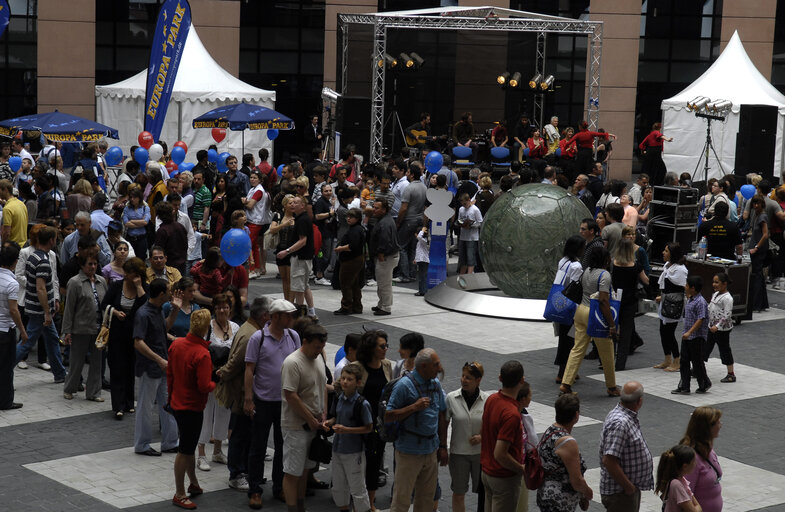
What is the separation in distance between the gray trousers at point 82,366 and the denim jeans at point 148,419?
5.68ft

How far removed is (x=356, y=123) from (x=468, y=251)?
10.9m

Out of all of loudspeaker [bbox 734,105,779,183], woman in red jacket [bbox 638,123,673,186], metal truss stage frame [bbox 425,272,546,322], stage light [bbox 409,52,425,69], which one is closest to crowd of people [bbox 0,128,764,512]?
metal truss stage frame [bbox 425,272,546,322]

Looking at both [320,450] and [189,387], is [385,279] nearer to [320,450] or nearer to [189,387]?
[189,387]

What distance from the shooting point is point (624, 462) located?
7816 mm

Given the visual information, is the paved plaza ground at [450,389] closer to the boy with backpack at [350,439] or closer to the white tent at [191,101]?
the boy with backpack at [350,439]

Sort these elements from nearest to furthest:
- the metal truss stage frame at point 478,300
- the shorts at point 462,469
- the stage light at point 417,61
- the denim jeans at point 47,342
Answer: the shorts at point 462,469
the denim jeans at point 47,342
the metal truss stage frame at point 478,300
the stage light at point 417,61

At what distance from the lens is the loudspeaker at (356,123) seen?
28.7 meters

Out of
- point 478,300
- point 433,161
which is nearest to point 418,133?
point 433,161

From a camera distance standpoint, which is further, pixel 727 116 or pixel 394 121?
pixel 394 121

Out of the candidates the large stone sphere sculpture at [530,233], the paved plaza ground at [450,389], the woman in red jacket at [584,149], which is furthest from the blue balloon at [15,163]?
the woman in red jacket at [584,149]

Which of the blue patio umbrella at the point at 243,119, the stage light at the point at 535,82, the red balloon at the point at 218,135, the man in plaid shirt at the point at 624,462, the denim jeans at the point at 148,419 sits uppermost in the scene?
the stage light at the point at 535,82

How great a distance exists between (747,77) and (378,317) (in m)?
17.3

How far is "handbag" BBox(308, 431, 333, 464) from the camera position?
29.1ft

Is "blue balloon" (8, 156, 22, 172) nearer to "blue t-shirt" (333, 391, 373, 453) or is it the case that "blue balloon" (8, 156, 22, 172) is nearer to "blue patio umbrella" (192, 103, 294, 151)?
"blue patio umbrella" (192, 103, 294, 151)
